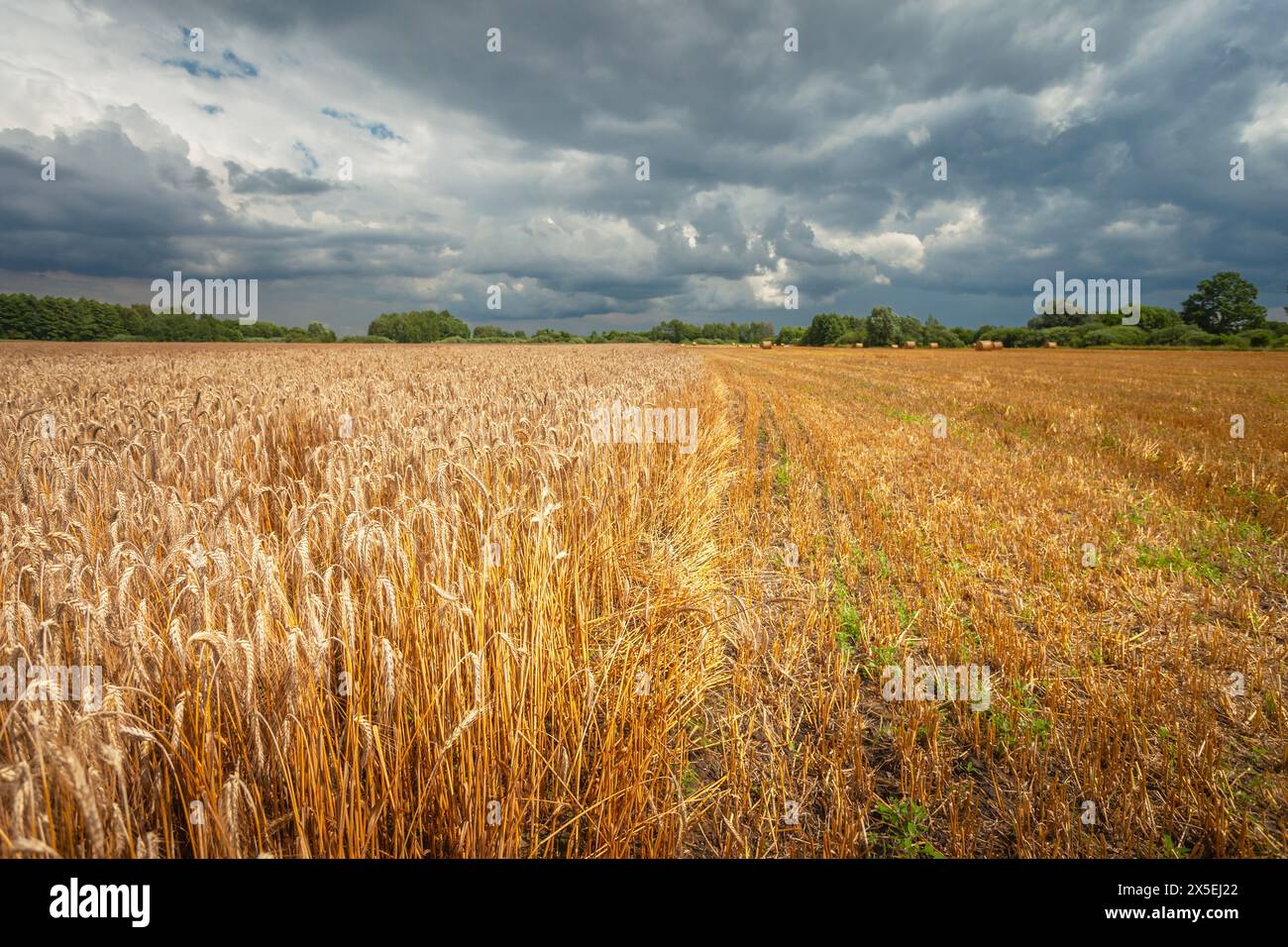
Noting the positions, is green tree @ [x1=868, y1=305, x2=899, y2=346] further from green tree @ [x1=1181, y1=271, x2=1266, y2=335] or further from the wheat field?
the wheat field

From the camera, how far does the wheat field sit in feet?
4.83

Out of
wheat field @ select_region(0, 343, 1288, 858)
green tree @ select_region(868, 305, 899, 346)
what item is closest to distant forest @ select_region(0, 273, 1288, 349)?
green tree @ select_region(868, 305, 899, 346)

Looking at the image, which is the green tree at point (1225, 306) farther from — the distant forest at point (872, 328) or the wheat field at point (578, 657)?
the wheat field at point (578, 657)

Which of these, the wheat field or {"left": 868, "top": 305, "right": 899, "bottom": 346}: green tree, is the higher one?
{"left": 868, "top": 305, "right": 899, "bottom": 346}: green tree

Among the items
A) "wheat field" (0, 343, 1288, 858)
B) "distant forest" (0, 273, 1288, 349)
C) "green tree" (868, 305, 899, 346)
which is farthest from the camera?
"green tree" (868, 305, 899, 346)

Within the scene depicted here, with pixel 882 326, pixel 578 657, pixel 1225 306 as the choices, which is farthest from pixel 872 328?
pixel 578 657

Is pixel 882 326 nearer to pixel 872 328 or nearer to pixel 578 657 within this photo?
pixel 872 328

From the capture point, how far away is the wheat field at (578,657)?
147 centimetres

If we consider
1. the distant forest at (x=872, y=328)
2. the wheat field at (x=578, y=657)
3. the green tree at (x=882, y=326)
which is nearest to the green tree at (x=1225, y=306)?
the distant forest at (x=872, y=328)

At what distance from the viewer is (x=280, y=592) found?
1.74 metres

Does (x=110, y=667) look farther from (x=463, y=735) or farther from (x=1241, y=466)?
(x=1241, y=466)

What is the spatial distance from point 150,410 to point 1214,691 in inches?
356

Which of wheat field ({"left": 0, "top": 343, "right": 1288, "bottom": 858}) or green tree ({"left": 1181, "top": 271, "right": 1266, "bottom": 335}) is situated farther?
green tree ({"left": 1181, "top": 271, "right": 1266, "bottom": 335})

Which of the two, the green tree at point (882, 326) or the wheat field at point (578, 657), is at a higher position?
the green tree at point (882, 326)
